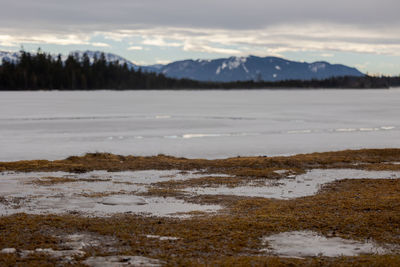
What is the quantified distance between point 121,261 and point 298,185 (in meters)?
10.1

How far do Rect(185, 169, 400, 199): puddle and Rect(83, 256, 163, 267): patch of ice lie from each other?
6.81 metres

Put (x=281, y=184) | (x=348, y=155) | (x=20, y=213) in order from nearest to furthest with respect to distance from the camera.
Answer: (x=20, y=213)
(x=281, y=184)
(x=348, y=155)

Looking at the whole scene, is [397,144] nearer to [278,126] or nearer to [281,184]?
[278,126]

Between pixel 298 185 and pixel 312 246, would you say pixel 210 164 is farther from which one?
pixel 312 246

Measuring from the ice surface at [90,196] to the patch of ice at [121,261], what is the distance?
11.9 feet

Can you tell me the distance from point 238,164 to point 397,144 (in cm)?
1513

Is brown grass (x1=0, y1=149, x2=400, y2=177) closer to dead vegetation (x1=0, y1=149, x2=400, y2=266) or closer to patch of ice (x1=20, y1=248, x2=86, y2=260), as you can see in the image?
dead vegetation (x1=0, y1=149, x2=400, y2=266)

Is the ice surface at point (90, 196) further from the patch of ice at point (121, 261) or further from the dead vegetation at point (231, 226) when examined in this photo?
the patch of ice at point (121, 261)

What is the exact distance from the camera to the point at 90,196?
15133mm

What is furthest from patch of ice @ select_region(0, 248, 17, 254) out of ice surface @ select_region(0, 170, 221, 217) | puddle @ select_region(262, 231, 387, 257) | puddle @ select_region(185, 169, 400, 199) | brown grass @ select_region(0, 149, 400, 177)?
brown grass @ select_region(0, 149, 400, 177)

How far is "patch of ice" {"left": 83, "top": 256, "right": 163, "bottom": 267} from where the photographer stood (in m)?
8.77

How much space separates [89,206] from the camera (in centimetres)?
1373

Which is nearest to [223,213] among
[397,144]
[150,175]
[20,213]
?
[20,213]

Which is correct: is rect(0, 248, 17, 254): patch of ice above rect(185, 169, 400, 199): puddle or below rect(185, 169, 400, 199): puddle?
below
